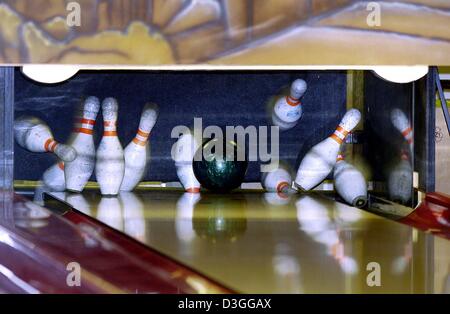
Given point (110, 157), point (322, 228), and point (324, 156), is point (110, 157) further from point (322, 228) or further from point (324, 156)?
point (322, 228)

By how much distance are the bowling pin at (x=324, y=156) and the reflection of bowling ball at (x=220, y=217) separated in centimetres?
27

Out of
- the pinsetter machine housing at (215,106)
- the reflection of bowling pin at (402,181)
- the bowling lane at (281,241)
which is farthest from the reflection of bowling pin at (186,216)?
the reflection of bowling pin at (402,181)

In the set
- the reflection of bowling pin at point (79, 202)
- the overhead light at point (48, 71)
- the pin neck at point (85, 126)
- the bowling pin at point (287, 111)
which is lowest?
the reflection of bowling pin at point (79, 202)

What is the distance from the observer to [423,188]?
91.7 inches

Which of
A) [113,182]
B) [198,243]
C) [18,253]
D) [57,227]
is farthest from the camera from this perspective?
[113,182]

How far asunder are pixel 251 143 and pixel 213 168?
20 cm

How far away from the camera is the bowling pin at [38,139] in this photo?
102 inches

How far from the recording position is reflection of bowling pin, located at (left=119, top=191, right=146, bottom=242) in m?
1.73

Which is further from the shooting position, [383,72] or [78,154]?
[78,154]

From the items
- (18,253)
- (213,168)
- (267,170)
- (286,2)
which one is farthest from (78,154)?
(18,253)

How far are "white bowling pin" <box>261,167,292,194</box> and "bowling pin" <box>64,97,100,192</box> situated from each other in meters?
0.61

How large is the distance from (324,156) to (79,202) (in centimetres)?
88

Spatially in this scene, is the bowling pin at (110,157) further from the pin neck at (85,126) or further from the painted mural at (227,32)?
the painted mural at (227,32)
